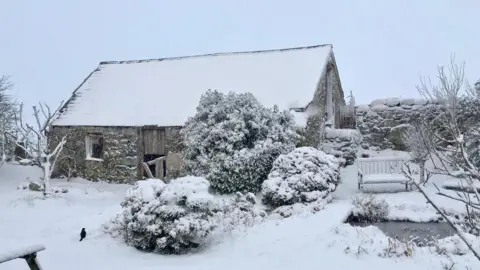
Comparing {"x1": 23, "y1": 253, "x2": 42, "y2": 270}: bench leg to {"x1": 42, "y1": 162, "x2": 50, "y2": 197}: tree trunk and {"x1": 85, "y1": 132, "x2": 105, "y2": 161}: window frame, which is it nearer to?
{"x1": 42, "y1": 162, "x2": 50, "y2": 197}: tree trunk

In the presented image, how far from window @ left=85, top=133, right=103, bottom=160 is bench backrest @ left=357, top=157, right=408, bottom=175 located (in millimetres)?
10456

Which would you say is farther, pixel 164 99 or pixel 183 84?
pixel 183 84

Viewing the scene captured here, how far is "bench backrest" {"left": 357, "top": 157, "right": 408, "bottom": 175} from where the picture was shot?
12742mm

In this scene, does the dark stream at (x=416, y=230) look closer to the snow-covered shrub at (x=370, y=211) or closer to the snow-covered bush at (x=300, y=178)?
the snow-covered shrub at (x=370, y=211)

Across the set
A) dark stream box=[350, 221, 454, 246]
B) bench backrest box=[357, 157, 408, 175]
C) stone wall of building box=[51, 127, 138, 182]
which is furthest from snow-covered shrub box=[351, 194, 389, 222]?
stone wall of building box=[51, 127, 138, 182]

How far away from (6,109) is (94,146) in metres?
6.51

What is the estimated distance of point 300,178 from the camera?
34.3 feet

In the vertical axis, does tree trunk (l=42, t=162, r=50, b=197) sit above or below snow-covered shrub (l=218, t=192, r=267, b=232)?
above

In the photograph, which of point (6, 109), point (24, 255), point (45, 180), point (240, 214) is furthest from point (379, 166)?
point (6, 109)

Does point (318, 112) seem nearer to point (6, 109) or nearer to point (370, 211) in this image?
point (370, 211)

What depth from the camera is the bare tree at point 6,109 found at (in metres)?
18.3

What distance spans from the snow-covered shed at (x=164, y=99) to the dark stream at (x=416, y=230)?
5694mm

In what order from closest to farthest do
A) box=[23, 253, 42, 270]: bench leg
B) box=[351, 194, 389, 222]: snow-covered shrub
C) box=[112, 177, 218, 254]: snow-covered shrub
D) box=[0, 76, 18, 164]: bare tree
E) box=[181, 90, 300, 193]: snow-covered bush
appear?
box=[23, 253, 42, 270]: bench leg
box=[112, 177, 218, 254]: snow-covered shrub
box=[351, 194, 389, 222]: snow-covered shrub
box=[181, 90, 300, 193]: snow-covered bush
box=[0, 76, 18, 164]: bare tree

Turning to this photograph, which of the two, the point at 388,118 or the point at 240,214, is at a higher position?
the point at 388,118
